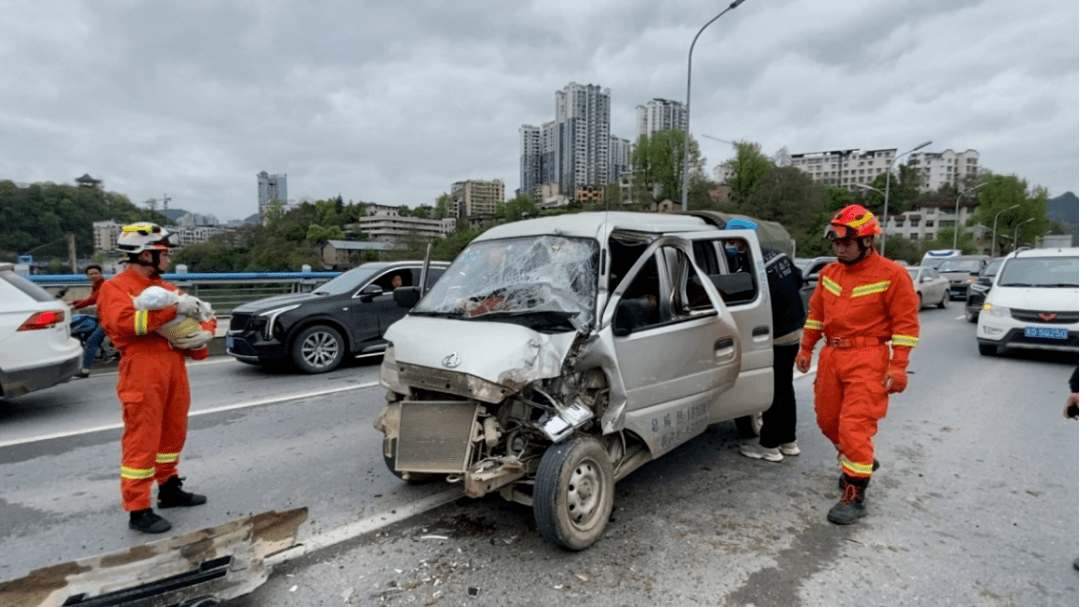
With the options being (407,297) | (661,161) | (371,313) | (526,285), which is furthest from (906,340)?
(661,161)

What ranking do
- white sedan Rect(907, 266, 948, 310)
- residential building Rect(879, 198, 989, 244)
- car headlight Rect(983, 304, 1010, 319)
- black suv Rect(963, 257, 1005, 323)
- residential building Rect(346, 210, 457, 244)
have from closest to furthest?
car headlight Rect(983, 304, 1010, 319), black suv Rect(963, 257, 1005, 323), white sedan Rect(907, 266, 948, 310), residential building Rect(346, 210, 457, 244), residential building Rect(879, 198, 989, 244)

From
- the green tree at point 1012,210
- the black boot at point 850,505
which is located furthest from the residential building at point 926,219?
the black boot at point 850,505

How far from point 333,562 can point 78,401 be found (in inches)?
220

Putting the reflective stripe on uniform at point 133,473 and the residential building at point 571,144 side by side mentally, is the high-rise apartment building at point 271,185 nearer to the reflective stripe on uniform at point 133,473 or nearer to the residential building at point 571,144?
the residential building at point 571,144

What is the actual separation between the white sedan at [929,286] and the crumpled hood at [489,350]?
16986mm

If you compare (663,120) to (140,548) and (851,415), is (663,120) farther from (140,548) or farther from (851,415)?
(140,548)

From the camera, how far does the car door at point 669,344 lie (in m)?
3.37

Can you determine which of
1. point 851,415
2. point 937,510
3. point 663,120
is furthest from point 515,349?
point 663,120

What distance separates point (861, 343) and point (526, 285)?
2.11 metres

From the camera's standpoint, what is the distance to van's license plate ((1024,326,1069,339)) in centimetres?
816

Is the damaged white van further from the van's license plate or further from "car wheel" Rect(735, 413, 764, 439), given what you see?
the van's license plate

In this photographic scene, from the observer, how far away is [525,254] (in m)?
3.88

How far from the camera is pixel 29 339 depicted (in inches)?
217

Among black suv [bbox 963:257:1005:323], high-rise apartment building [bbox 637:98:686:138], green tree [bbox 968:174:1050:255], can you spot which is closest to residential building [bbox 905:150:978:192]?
green tree [bbox 968:174:1050:255]
